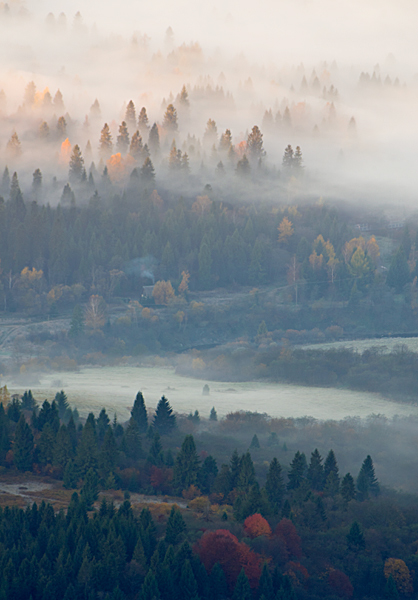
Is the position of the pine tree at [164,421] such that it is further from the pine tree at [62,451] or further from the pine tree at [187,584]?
the pine tree at [187,584]

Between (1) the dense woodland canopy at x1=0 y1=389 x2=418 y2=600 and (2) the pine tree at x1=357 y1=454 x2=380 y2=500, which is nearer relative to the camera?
(1) the dense woodland canopy at x1=0 y1=389 x2=418 y2=600

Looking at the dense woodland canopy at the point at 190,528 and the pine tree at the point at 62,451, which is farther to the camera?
the pine tree at the point at 62,451

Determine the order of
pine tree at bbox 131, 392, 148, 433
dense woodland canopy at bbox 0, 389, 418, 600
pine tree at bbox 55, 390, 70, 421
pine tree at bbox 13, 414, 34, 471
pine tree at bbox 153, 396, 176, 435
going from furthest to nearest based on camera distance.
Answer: pine tree at bbox 153, 396, 176, 435 < pine tree at bbox 55, 390, 70, 421 < pine tree at bbox 131, 392, 148, 433 < pine tree at bbox 13, 414, 34, 471 < dense woodland canopy at bbox 0, 389, 418, 600

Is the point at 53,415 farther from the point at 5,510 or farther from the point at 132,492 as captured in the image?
the point at 5,510

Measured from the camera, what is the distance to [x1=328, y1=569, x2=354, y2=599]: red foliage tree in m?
123

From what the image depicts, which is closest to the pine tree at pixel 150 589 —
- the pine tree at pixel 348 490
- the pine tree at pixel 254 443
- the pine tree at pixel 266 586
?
the pine tree at pixel 266 586

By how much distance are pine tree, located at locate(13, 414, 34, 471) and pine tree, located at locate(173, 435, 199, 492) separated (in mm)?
28041

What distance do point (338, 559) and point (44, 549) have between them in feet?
153

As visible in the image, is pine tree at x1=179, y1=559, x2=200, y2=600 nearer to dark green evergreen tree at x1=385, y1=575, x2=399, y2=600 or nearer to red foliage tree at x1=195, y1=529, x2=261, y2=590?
red foliage tree at x1=195, y1=529, x2=261, y2=590

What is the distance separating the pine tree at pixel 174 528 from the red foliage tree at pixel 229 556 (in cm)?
329

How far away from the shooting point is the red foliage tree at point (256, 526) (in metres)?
130

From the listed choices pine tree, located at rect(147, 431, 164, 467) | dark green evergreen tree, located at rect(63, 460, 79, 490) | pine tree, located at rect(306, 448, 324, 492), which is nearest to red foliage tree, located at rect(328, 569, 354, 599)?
pine tree, located at rect(306, 448, 324, 492)

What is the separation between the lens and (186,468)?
151m

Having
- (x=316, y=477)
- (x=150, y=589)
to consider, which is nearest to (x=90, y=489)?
(x=150, y=589)
